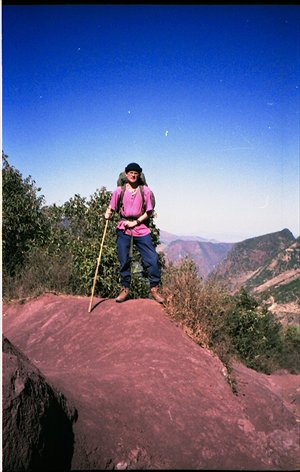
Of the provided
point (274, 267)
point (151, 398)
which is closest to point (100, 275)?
point (151, 398)

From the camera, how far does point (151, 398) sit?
14.9ft

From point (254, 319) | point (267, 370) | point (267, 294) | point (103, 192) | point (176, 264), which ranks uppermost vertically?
point (103, 192)

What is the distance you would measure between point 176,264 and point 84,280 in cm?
316

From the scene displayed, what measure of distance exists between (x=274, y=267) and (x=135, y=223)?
276 ft

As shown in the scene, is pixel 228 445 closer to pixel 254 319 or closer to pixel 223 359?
pixel 223 359

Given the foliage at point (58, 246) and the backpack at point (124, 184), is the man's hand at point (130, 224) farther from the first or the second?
the foliage at point (58, 246)

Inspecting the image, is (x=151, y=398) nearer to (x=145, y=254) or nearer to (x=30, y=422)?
(x=30, y=422)

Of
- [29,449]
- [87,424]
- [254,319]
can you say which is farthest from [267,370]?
[29,449]

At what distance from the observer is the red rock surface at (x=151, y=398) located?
3.85 m

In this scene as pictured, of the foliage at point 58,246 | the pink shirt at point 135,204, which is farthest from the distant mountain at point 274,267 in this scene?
the pink shirt at point 135,204

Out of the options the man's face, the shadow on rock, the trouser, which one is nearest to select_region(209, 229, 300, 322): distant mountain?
the trouser

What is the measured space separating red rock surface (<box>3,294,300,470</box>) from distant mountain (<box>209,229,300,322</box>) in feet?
104

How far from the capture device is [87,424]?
380cm

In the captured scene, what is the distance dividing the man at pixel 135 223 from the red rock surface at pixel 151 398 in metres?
0.69
